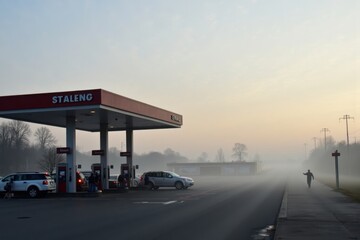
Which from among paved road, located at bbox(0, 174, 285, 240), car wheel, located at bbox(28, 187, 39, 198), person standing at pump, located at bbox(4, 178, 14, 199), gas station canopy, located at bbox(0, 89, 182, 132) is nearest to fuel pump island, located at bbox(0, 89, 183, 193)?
gas station canopy, located at bbox(0, 89, 182, 132)

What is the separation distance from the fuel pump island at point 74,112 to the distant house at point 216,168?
84.2 meters

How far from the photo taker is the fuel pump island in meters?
29.1

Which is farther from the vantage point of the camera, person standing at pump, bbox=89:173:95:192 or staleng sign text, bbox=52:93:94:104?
person standing at pump, bbox=89:173:95:192

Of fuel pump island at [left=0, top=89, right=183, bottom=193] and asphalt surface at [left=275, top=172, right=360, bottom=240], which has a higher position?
fuel pump island at [left=0, top=89, right=183, bottom=193]

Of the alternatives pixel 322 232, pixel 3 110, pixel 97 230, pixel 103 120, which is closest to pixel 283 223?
pixel 322 232

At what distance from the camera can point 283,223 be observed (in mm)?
14875

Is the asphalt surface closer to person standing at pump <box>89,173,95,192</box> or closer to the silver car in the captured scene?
person standing at pump <box>89,173,95,192</box>

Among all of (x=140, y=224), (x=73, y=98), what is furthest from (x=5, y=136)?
(x=140, y=224)

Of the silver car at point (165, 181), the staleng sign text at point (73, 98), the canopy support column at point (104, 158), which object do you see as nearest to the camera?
the staleng sign text at point (73, 98)

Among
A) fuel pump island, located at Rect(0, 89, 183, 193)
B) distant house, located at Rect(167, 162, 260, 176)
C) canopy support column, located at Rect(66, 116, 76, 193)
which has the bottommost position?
distant house, located at Rect(167, 162, 260, 176)

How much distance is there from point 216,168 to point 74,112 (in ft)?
314

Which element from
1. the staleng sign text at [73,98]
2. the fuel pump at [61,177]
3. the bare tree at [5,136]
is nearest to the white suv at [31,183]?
the fuel pump at [61,177]

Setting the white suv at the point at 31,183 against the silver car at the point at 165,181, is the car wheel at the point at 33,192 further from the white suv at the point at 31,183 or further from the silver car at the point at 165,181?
the silver car at the point at 165,181

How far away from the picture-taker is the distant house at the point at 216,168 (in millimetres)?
120500
